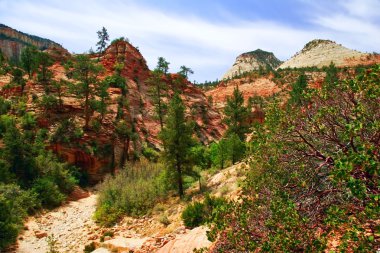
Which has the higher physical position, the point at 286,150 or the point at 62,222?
the point at 286,150

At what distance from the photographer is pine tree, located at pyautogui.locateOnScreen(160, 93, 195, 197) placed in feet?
70.7

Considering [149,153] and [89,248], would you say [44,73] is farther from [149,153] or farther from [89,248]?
[89,248]

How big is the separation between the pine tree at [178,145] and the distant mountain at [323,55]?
75.2 m

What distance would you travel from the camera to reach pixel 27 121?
32188 millimetres

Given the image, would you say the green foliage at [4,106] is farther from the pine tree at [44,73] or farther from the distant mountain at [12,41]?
the distant mountain at [12,41]

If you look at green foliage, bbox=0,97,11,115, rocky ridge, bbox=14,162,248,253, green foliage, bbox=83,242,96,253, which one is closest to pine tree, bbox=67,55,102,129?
green foliage, bbox=0,97,11,115

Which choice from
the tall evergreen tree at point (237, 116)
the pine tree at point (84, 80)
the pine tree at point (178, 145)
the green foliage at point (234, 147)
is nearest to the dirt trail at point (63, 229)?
the pine tree at point (178, 145)

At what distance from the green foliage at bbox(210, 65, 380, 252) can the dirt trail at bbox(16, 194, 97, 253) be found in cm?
1296

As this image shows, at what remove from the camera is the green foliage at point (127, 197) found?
20.5 m

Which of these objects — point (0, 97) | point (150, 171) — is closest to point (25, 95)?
point (0, 97)

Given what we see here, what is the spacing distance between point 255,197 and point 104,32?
194 feet

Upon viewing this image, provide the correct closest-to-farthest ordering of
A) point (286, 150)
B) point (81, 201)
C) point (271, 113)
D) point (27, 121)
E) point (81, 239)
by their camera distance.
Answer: point (286, 150)
point (271, 113)
point (81, 239)
point (81, 201)
point (27, 121)

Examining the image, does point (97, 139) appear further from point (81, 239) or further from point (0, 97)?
point (81, 239)

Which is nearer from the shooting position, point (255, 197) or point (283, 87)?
point (255, 197)
